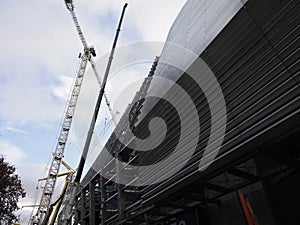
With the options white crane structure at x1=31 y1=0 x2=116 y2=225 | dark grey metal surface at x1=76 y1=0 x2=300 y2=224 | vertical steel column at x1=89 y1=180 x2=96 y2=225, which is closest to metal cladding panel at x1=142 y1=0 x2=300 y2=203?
dark grey metal surface at x1=76 y1=0 x2=300 y2=224

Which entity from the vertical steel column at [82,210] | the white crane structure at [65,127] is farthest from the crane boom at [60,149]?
the vertical steel column at [82,210]

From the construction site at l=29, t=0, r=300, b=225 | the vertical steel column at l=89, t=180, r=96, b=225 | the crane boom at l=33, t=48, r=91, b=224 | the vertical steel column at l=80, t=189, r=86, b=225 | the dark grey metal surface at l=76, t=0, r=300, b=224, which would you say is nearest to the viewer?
the dark grey metal surface at l=76, t=0, r=300, b=224

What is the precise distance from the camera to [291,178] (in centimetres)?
386

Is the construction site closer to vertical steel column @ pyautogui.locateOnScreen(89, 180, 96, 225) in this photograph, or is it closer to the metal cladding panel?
the metal cladding panel

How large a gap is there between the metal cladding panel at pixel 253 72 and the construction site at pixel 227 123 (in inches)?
0.5

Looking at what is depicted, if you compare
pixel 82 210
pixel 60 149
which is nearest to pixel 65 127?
pixel 60 149

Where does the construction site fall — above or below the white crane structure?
below

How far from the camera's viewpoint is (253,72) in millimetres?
3453

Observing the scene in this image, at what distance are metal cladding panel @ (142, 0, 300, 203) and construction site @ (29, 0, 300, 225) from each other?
1 cm

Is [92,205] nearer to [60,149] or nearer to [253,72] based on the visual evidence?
[253,72]

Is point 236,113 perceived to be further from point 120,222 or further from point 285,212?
point 120,222

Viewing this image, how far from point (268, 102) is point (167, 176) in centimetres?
234

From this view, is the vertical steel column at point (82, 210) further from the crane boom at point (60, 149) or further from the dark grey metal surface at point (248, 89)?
the crane boom at point (60, 149)

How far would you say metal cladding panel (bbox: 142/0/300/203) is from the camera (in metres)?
2.92
